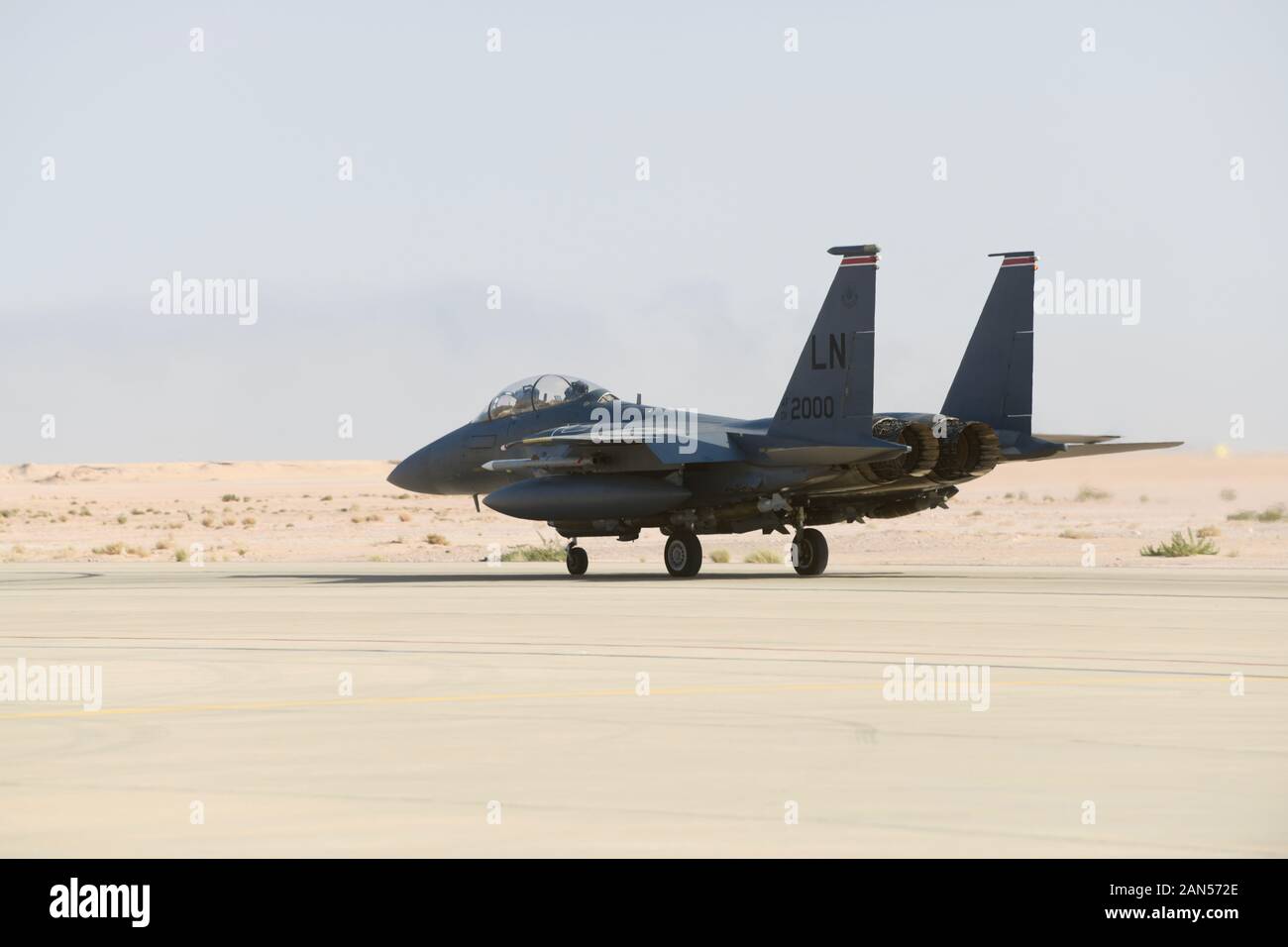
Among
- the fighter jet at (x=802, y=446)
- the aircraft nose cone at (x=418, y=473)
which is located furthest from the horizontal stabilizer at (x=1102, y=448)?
the aircraft nose cone at (x=418, y=473)

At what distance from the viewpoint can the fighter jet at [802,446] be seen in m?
28.6

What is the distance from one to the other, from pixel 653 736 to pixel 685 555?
67.5 ft

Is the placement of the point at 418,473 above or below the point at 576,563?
above

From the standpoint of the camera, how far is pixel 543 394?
32.8 m

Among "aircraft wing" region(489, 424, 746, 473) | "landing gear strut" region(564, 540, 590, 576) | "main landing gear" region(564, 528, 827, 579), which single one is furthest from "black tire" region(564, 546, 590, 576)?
"aircraft wing" region(489, 424, 746, 473)

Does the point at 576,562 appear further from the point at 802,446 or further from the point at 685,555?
the point at 802,446

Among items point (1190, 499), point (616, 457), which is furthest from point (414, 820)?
point (1190, 499)

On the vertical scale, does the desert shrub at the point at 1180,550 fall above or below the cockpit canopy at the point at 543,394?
below

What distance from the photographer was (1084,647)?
16.4 meters

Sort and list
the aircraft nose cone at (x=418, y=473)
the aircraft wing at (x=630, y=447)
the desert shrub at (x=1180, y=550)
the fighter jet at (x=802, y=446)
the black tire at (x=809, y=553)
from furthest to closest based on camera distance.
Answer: the desert shrub at (x=1180, y=550) < the aircraft nose cone at (x=418, y=473) < the black tire at (x=809, y=553) < the aircraft wing at (x=630, y=447) < the fighter jet at (x=802, y=446)

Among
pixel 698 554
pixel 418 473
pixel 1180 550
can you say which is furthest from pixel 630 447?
pixel 1180 550

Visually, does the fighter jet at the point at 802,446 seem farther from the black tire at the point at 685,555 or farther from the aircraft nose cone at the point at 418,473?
the aircraft nose cone at the point at 418,473

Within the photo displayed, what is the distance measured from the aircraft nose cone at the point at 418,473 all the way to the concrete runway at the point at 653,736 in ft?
41.4
